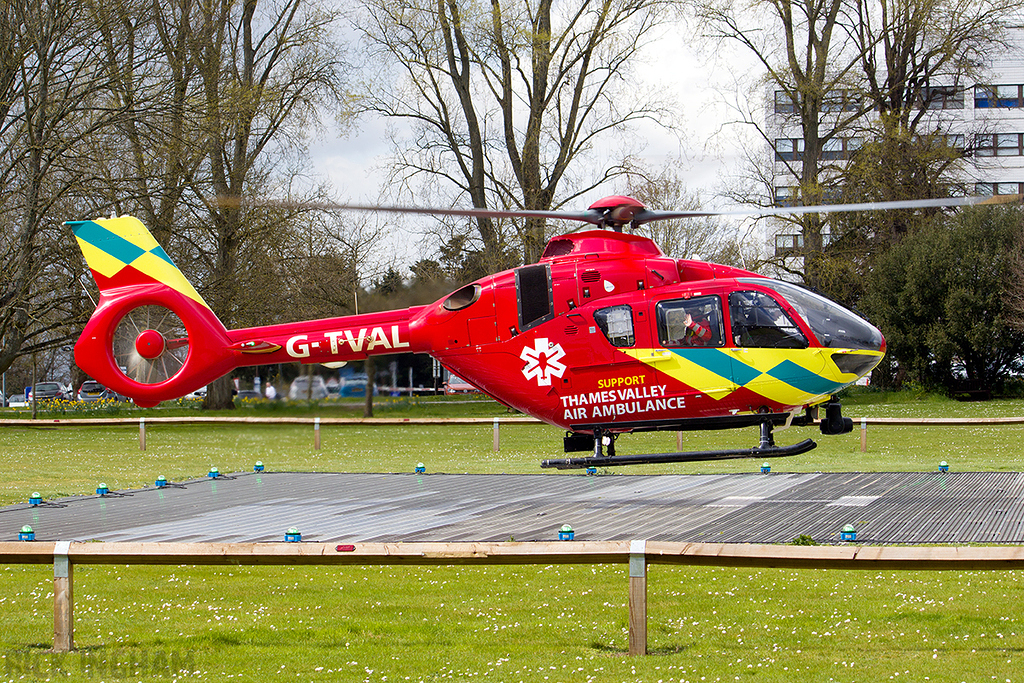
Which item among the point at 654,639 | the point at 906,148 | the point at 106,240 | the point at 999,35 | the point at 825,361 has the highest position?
the point at 999,35

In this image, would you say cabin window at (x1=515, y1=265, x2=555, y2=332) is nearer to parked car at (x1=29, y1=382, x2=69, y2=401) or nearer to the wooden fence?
the wooden fence

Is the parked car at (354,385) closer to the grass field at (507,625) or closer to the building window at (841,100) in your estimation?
the grass field at (507,625)

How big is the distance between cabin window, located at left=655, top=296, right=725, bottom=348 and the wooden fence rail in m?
5.54

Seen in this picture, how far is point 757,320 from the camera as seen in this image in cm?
1138

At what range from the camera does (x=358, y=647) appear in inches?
249

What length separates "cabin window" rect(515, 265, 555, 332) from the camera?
39.5ft

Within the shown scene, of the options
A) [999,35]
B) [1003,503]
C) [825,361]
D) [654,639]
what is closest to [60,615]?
[654,639]

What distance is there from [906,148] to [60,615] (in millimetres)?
37770

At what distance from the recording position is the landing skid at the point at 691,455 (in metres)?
11.0

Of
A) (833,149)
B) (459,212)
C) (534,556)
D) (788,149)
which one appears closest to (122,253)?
(459,212)

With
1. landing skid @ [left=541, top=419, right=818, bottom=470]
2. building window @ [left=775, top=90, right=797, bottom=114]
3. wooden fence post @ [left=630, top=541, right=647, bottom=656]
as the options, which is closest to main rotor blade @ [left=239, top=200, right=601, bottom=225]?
landing skid @ [left=541, top=419, right=818, bottom=470]

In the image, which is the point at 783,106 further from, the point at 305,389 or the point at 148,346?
the point at 148,346

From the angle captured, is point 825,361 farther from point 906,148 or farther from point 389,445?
point 906,148

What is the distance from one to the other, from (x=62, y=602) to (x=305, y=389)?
6162 millimetres
